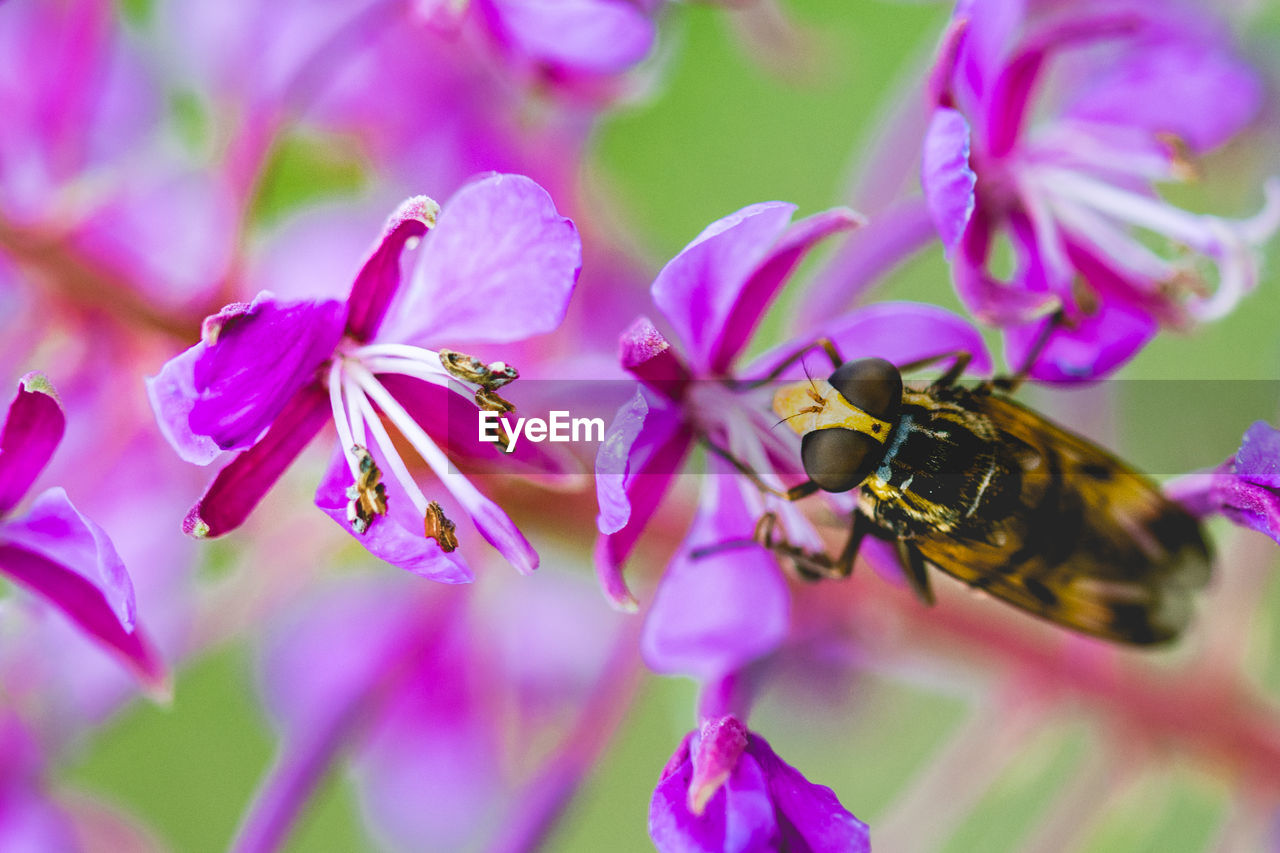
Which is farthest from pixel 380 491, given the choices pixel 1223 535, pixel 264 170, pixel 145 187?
pixel 1223 535

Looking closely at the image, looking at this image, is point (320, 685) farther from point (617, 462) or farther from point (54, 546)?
point (617, 462)

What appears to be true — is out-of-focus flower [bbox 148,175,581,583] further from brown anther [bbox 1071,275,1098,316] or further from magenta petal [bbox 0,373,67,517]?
brown anther [bbox 1071,275,1098,316]

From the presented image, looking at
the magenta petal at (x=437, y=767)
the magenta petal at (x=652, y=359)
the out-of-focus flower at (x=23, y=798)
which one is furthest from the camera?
the magenta petal at (x=437, y=767)

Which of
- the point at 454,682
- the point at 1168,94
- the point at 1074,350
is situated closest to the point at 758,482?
the point at 1074,350

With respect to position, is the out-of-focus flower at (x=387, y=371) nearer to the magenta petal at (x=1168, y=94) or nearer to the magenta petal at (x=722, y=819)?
the magenta petal at (x=722, y=819)

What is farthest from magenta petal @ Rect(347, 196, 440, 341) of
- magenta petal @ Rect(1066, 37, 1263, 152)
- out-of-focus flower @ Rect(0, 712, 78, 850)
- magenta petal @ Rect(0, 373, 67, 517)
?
out-of-focus flower @ Rect(0, 712, 78, 850)

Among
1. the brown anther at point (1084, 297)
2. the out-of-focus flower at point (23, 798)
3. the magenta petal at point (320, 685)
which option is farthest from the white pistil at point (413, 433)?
the out-of-focus flower at point (23, 798)
